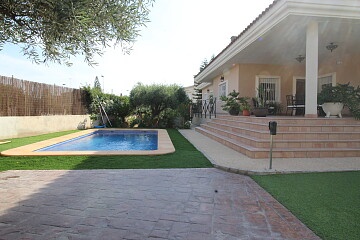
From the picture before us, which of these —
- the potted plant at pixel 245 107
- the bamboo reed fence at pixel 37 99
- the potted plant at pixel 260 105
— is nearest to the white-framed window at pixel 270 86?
the potted plant at pixel 260 105

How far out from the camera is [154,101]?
1944cm

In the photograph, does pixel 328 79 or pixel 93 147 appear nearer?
pixel 93 147

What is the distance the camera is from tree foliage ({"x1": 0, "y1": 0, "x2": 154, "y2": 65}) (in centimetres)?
271

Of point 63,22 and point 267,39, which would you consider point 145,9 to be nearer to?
point 63,22

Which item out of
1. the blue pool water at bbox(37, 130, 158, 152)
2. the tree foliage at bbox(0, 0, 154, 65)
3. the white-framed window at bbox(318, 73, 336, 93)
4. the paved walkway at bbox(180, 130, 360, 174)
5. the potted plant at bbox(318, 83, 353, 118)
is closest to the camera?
the tree foliage at bbox(0, 0, 154, 65)

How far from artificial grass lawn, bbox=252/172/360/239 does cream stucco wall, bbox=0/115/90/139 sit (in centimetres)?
1144

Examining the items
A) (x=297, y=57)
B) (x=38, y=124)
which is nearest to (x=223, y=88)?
(x=297, y=57)

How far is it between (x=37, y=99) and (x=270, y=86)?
13.0 meters

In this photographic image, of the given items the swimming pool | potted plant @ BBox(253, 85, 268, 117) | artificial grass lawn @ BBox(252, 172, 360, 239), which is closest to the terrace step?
artificial grass lawn @ BBox(252, 172, 360, 239)

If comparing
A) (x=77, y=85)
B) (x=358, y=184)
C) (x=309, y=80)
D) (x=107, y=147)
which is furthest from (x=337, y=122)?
(x=77, y=85)

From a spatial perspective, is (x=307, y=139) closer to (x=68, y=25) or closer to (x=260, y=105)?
(x=260, y=105)

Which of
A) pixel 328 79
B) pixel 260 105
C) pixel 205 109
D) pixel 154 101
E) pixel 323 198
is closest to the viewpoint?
pixel 323 198

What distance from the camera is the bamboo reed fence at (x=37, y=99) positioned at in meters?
11.8

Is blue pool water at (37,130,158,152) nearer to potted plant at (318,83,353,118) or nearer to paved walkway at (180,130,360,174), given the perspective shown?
paved walkway at (180,130,360,174)
